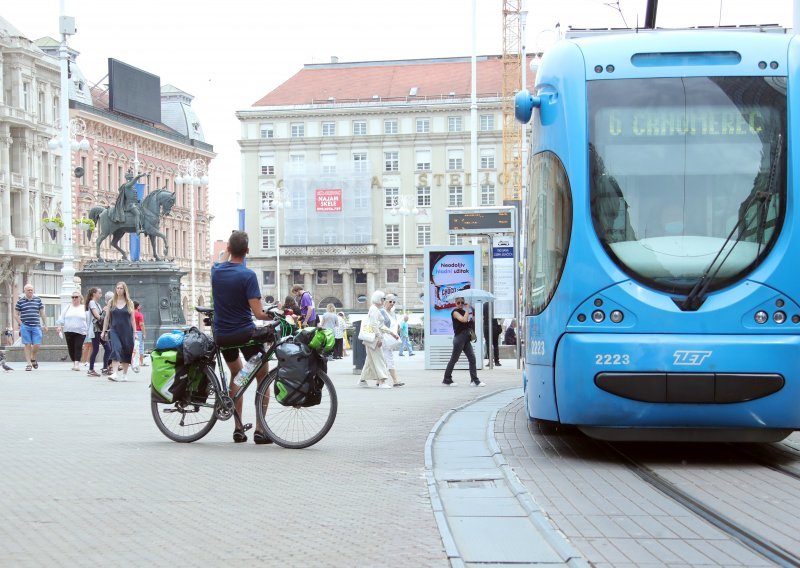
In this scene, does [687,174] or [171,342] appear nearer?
[687,174]

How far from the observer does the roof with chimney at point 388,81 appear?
11069cm

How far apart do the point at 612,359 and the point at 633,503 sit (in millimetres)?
2041

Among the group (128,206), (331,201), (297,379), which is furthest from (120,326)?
(331,201)

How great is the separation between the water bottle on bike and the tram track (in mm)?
3150

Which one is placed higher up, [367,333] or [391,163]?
[391,163]

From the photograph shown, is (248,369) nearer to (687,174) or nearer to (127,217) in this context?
(687,174)

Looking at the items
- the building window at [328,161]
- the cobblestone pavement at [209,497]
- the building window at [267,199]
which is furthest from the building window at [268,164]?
the cobblestone pavement at [209,497]

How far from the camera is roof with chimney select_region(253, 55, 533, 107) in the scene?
363 ft

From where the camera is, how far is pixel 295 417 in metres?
11.5

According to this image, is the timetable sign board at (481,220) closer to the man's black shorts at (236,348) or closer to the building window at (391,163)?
the man's black shorts at (236,348)

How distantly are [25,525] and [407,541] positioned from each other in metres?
2.04

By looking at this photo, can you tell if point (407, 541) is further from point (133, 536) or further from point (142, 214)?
point (142, 214)

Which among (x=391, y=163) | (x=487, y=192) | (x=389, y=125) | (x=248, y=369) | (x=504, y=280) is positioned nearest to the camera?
(x=248, y=369)

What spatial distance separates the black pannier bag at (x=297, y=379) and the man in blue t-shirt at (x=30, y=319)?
17.3 metres
